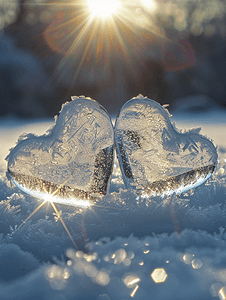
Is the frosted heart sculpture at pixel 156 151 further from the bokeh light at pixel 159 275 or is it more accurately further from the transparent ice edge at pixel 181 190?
the bokeh light at pixel 159 275

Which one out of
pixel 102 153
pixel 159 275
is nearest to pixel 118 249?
pixel 159 275

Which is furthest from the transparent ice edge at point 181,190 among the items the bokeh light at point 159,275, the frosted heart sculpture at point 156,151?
the bokeh light at point 159,275

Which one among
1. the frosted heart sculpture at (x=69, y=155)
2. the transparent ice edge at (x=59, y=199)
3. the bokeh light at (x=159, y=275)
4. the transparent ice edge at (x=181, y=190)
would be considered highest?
the frosted heart sculpture at (x=69, y=155)

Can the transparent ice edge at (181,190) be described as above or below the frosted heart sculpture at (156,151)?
below

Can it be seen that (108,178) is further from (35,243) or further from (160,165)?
(35,243)

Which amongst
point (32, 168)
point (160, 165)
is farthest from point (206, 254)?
point (32, 168)

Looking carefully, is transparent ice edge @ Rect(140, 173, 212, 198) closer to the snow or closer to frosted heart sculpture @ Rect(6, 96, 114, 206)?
the snow
